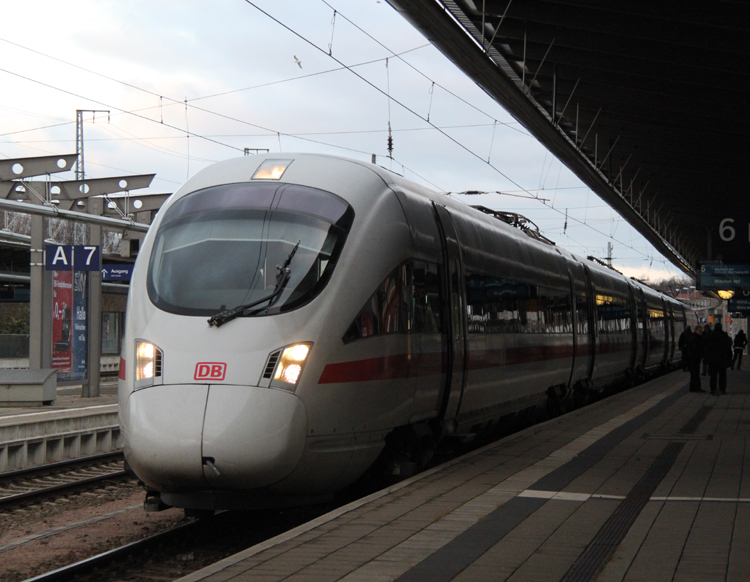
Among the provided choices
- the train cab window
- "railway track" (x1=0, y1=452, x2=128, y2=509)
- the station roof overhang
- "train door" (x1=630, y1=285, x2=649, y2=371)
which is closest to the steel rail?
the train cab window

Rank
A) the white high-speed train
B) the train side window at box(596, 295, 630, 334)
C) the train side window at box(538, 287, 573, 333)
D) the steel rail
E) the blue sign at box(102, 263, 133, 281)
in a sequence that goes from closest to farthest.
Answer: the steel rail → the white high-speed train → the train side window at box(538, 287, 573, 333) → the train side window at box(596, 295, 630, 334) → the blue sign at box(102, 263, 133, 281)

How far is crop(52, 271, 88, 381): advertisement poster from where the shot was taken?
22.8 meters

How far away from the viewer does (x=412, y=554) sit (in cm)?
559

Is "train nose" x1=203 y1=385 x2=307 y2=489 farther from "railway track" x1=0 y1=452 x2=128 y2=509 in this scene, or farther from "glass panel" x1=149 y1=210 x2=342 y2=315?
"railway track" x1=0 y1=452 x2=128 y2=509

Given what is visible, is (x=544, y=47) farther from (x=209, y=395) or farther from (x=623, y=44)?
(x=209, y=395)

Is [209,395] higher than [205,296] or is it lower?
lower

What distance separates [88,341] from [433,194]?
46.5ft

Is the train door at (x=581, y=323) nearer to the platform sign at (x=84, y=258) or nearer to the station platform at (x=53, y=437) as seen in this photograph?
the station platform at (x=53, y=437)

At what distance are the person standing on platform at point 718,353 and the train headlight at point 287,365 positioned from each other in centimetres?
1584

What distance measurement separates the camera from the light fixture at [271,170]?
840 centimetres

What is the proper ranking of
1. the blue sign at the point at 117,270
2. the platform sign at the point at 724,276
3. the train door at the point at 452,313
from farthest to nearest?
the platform sign at the point at 724,276, the blue sign at the point at 117,270, the train door at the point at 452,313

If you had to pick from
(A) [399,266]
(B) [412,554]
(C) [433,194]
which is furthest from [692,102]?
(B) [412,554]

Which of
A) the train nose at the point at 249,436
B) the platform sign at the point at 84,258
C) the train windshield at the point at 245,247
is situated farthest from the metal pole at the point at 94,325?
the train nose at the point at 249,436

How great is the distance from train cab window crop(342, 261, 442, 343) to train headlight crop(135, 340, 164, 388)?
1.45 metres
